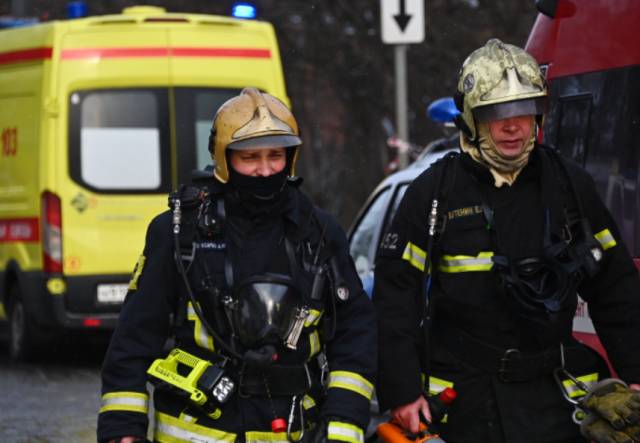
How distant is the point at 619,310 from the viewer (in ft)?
12.4

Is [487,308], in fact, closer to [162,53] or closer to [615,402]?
[615,402]

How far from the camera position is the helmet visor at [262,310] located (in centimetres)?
341

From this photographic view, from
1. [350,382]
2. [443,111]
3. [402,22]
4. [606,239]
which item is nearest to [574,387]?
[606,239]

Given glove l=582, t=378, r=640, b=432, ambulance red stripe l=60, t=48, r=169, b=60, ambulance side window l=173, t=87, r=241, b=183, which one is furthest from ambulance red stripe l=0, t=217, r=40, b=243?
glove l=582, t=378, r=640, b=432

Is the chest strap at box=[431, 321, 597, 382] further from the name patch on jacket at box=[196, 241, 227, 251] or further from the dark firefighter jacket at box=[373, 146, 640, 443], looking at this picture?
the name patch on jacket at box=[196, 241, 227, 251]

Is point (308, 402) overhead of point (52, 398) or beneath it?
overhead

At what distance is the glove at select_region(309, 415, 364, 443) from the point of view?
133 inches

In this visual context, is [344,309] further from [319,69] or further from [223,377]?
[319,69]

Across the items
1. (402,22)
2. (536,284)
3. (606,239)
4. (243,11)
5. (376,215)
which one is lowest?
(376,215)

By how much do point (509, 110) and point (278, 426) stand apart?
1.28 meters

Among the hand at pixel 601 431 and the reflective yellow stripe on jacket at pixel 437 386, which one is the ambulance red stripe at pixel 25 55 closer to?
the reflective yellow stripe on jacket at pixel 437 386

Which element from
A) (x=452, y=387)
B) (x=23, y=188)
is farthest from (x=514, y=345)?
(x=23, y=188)

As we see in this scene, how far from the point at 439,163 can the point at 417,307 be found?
1.62 ft

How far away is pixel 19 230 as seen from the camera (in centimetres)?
968
